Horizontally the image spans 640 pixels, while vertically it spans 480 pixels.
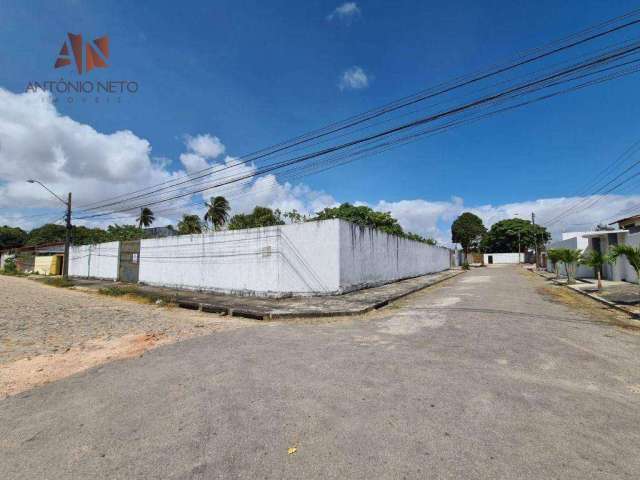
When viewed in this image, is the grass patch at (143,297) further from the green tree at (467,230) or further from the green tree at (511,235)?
the green tree at (511,235)

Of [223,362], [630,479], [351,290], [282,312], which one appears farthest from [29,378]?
[351,290]

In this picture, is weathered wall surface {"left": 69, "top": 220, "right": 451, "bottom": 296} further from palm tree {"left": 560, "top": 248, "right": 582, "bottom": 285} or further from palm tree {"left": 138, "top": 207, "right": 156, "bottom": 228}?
palm tree {"left": 138, "top": 207, "right": 156, "bottom": 228}

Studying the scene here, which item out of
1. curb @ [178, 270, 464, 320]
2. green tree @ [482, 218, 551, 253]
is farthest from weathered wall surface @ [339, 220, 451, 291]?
green tree @ [482, 218, 551, 253]

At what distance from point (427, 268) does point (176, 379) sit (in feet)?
90.3

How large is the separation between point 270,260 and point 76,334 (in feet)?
24.1

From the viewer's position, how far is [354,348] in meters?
5.59

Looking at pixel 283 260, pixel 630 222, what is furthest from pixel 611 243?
pixel 283 260

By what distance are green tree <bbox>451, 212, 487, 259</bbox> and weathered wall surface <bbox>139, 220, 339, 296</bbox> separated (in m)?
57.6

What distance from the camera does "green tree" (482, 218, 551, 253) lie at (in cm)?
6025

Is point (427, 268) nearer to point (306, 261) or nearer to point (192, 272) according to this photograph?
point (306, 261)

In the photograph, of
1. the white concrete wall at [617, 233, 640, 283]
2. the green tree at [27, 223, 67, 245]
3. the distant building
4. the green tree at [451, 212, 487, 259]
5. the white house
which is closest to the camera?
the white concrete wall at [617, 233, 640, 283]

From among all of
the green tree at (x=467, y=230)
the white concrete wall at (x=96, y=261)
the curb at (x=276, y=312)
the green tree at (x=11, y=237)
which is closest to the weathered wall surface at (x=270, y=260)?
the curb at (x=276, y=312)

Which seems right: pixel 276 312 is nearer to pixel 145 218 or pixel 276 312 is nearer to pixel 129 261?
pixel 129 261

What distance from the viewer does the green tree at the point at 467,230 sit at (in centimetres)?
6316
